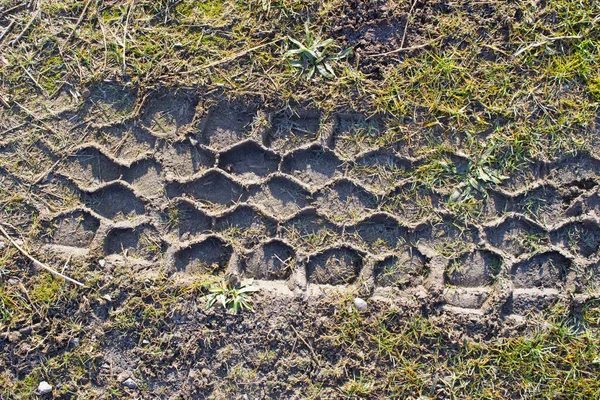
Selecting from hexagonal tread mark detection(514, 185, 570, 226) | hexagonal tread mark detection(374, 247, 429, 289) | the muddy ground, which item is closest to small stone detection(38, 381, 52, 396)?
the muddy ground

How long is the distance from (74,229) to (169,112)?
82 centimetres

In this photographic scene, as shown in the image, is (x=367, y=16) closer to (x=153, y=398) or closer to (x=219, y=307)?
(x=219, y=307)

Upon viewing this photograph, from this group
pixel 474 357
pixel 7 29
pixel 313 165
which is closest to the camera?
pixel 474 357

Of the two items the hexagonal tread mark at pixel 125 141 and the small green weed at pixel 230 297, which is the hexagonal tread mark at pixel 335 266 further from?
the hexagonal tread mark at pixel 125 141

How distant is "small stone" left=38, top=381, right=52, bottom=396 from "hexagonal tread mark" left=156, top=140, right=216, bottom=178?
4.19 feet

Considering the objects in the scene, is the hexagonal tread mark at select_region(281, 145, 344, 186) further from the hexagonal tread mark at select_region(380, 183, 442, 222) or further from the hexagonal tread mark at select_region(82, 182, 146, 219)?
the hexagonal tread mark at select_region(82, 182, 146, 219)

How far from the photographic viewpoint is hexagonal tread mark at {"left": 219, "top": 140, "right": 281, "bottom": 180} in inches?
97.7

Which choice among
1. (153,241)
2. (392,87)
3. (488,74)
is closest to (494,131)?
(488,74)

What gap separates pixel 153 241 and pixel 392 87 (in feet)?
4.95

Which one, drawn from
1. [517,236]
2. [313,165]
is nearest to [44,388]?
[313,165]

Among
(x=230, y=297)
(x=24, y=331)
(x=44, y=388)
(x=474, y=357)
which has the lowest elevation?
(x=44, y=388)

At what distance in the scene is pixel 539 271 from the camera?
242cm

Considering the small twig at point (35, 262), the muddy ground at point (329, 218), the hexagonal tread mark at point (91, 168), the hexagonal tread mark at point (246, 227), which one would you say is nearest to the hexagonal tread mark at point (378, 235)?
the muddy ground at point (329, 218)

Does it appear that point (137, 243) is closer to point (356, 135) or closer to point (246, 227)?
point (246, 227)
